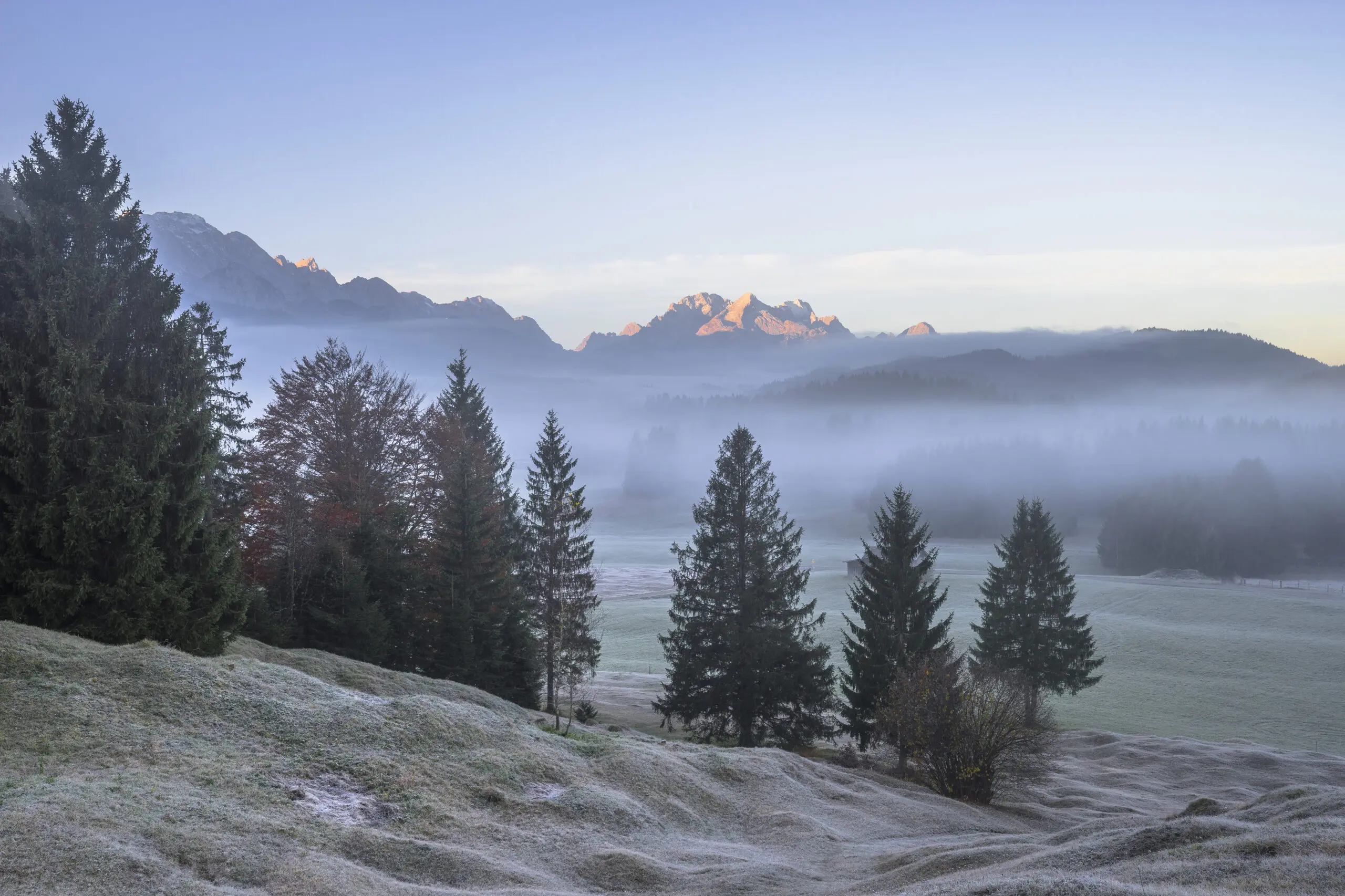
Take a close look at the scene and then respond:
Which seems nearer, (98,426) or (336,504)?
(98,426)

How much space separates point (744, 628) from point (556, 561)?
12345 mm

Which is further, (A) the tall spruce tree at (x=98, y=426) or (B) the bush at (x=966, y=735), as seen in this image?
(B) the bush at (x=966, y=735)

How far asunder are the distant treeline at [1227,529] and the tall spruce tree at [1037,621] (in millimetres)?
91820

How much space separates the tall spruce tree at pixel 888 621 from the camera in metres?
42.5

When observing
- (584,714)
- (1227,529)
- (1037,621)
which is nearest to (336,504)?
(584,714)

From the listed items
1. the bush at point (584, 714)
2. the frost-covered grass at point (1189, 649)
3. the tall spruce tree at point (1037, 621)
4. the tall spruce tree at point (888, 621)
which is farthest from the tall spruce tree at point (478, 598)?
the tall spruce tree at point (1037, 621)

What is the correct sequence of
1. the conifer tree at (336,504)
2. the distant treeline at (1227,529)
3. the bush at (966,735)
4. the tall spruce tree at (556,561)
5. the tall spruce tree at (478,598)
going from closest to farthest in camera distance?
the bush at (966,735) < the conifer tree at (336,504) < the tall spruce tree at (478,598) < the tall spruce tree at (556,561) < the distant treeline at (1227,529)

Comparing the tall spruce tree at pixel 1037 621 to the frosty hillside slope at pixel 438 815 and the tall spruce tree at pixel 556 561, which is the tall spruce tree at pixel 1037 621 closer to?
the tall spruce tree at pixel 556 561

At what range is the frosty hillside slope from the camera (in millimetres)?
11719

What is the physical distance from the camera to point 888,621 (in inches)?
1719

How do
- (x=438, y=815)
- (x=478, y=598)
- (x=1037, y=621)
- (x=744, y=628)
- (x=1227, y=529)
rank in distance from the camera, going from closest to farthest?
1. (x=438, y=815)
2. (x=478, y=598)
3. (x=744, y=628)
4. (x=1037, y=621)
5. (x=1227, y=529)

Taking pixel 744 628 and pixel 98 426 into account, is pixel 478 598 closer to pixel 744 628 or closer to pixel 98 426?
pixel 744 628

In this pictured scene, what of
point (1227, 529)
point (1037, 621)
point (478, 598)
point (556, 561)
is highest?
point (1227, 529)

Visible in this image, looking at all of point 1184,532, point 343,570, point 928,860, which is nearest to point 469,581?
point 343,570
